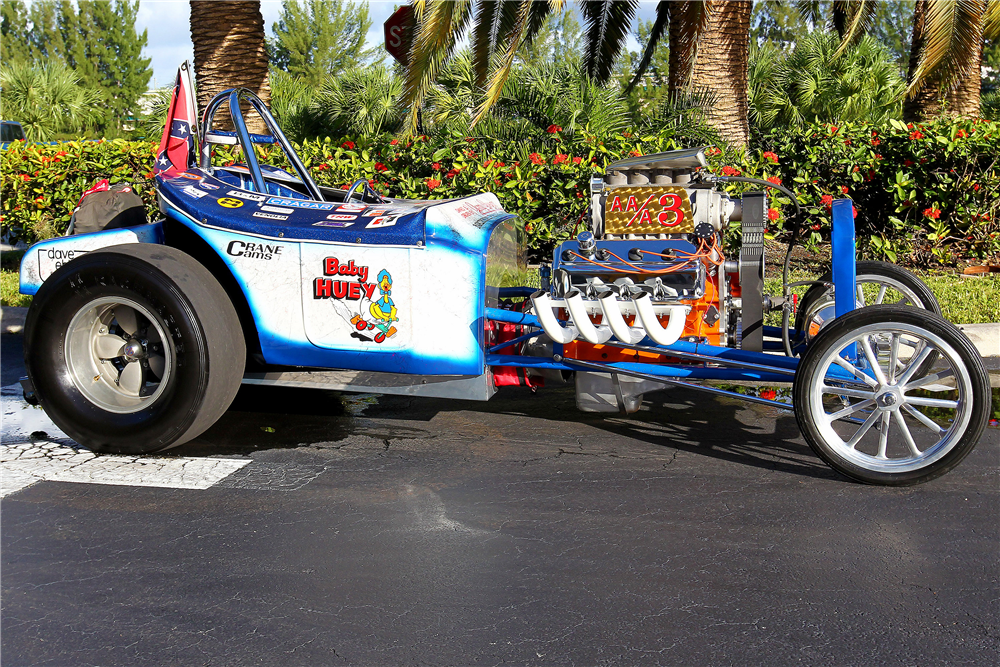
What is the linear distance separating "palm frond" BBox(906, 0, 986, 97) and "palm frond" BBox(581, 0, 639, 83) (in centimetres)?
418

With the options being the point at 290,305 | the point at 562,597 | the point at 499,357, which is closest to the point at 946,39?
the point at 499,357

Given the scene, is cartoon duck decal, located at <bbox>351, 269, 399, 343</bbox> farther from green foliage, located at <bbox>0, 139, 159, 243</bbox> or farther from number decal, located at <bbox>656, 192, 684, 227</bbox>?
green foliage, located at <bbox>0, 139, 159, 243</bbox>

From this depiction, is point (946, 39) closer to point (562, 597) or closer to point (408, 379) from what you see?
point (408, 379)

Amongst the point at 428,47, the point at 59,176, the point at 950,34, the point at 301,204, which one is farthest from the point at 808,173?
the point at 59,176

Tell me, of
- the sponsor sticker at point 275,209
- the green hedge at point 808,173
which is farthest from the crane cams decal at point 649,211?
the green hedge at point 808,173

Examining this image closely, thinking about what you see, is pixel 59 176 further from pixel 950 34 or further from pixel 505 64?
pixel 950 34

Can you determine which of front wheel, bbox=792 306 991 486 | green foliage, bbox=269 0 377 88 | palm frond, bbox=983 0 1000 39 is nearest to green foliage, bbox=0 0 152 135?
green foliage, bbox=269 0 377 88

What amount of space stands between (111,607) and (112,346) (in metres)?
1.94

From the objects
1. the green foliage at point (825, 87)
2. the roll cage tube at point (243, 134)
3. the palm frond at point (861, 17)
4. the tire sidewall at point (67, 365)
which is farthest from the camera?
the green foliage at point (825, 87)

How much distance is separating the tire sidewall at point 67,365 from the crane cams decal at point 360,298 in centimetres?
62

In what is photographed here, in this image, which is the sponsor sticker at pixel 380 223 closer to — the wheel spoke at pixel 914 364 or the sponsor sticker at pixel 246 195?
the sponsor sticker at pixel 246 195

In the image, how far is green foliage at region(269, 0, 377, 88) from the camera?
47312mm

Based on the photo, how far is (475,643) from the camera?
2.60 metres

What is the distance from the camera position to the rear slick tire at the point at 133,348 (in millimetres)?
4035
